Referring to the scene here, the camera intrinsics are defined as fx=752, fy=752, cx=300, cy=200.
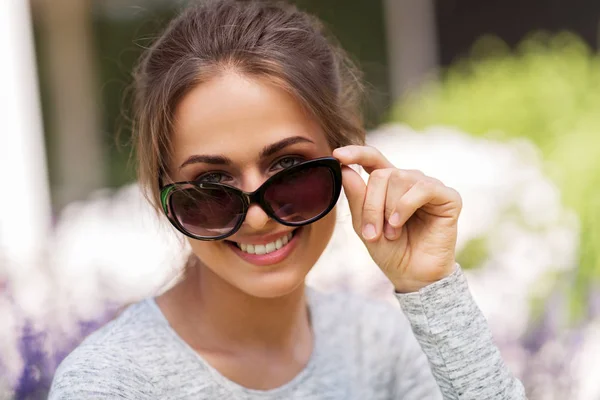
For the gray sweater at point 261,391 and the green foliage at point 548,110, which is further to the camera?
the green foliage at point 548,110

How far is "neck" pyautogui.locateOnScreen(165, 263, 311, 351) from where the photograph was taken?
6.38ft

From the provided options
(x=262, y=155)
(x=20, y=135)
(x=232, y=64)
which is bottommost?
(x=262, y=155)

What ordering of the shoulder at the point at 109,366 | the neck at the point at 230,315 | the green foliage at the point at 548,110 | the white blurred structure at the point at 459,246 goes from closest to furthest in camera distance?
the shoulder at the point at 109,366, the neck at the point at 230,315, the white blurred structure at the point at 459,246, the green foliage at the point at 548,110

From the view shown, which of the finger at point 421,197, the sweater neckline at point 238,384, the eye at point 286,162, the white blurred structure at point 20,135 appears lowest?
the sweater neckline at point 238,384

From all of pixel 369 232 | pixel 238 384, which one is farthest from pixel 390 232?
pixel 238 384

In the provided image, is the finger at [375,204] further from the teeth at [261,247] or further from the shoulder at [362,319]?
the shoulder at [362,319]

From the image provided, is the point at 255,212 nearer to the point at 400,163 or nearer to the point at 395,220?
the point at 395,220

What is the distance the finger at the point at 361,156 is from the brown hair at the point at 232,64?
5.1 inches

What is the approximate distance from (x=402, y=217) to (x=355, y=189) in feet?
0.44

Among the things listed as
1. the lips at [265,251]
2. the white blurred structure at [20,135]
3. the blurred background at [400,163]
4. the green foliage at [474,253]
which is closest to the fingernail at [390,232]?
the lips at [265,251]

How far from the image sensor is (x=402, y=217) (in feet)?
5.59

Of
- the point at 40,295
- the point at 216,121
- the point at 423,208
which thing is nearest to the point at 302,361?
the point at 423,208

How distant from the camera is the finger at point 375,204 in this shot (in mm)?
1731

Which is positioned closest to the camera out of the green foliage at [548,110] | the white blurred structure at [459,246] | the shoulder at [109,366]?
the shoulder at [109,366]
